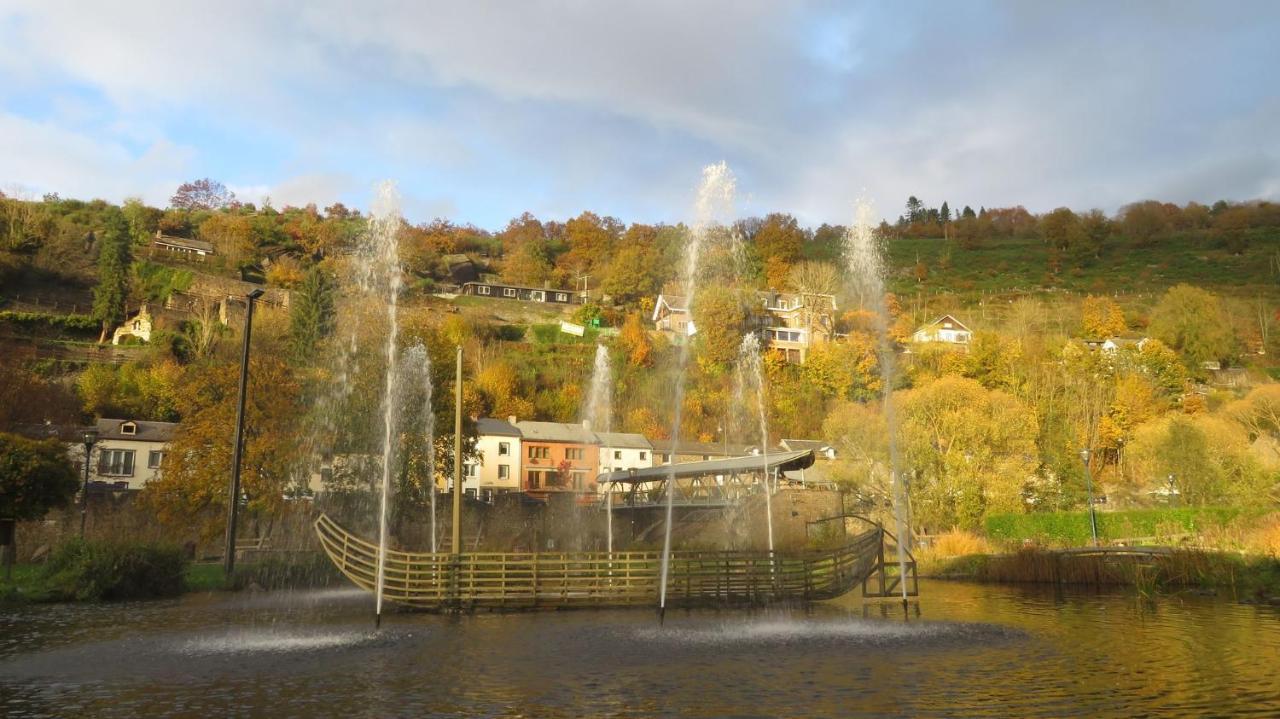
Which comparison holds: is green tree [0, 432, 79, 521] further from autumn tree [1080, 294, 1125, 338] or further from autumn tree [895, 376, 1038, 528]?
autumn tree [1080, 294, 1125, 338]

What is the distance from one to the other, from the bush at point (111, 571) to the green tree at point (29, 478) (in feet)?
15.9

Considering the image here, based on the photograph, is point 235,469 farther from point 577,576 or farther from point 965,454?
point 965,454

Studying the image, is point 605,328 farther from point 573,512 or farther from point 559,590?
point 559,590

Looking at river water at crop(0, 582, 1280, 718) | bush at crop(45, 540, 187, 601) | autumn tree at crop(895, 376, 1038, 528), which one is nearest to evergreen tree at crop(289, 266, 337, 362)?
bush at crop(45, 540, 187, 601)

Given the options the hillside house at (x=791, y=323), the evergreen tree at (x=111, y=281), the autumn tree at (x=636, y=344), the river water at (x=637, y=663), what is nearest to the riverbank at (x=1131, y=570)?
the river water at (x=637, y=663)

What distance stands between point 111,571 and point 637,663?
18820mm

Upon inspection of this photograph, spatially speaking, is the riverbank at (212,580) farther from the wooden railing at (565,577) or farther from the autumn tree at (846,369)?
the autumn tree at (846,369)

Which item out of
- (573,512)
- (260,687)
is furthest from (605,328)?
(260,687)

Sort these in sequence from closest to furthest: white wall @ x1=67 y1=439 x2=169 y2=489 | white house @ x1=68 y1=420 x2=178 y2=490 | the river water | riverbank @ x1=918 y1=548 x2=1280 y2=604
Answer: the river water
riverbank @ x1=918 y1=548 x2=1280 y2=604
white wall @ x1=67 y1=439 x2=169 y2=489
white house @ x1=68 y1=420 x2=178 y2=490

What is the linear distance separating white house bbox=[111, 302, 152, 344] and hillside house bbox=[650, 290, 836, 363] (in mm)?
55880

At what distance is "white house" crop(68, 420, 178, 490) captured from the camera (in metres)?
58.3

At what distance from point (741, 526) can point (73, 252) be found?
3439 inches

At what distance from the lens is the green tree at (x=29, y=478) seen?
28672 millimetres

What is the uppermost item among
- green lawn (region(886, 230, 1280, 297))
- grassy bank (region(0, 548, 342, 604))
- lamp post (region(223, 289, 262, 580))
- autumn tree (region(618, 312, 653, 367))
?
green lawn (region(886, 230, 1280, 297))
